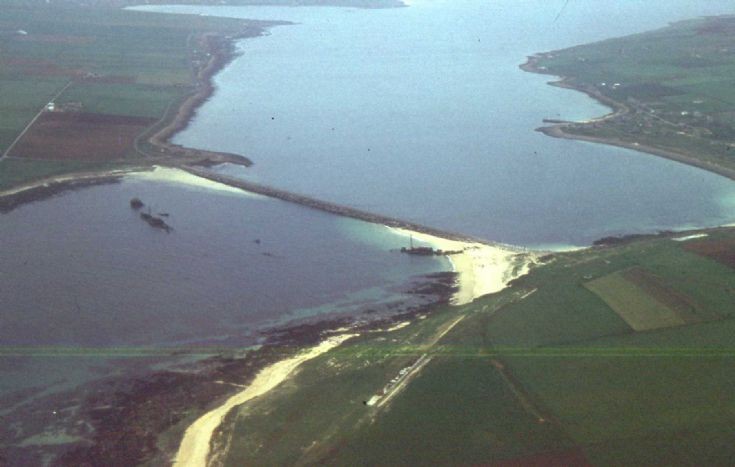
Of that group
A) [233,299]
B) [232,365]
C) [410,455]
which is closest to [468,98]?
[233,299]

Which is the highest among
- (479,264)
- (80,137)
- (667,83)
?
(667,83)

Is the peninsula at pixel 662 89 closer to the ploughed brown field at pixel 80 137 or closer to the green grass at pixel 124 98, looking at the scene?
the green grass at pixel 124 98

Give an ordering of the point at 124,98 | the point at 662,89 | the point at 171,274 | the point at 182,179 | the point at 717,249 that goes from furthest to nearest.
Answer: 1. the point at 662,89
2. the point at 124,98
3. the point at 182,179
4. the point at 717,249
5. the point at 171,274

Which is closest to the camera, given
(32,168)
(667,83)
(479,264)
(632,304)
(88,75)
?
(632,304)

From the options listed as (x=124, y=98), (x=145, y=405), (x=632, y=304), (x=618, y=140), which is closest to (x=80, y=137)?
(x=124, y=98)

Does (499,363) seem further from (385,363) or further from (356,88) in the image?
(356,88)

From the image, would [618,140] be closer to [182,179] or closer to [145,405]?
[182,179]

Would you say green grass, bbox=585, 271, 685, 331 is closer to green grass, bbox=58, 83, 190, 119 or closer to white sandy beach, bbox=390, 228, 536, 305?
white sandy beach, bbox=390, 228, 536, 305
